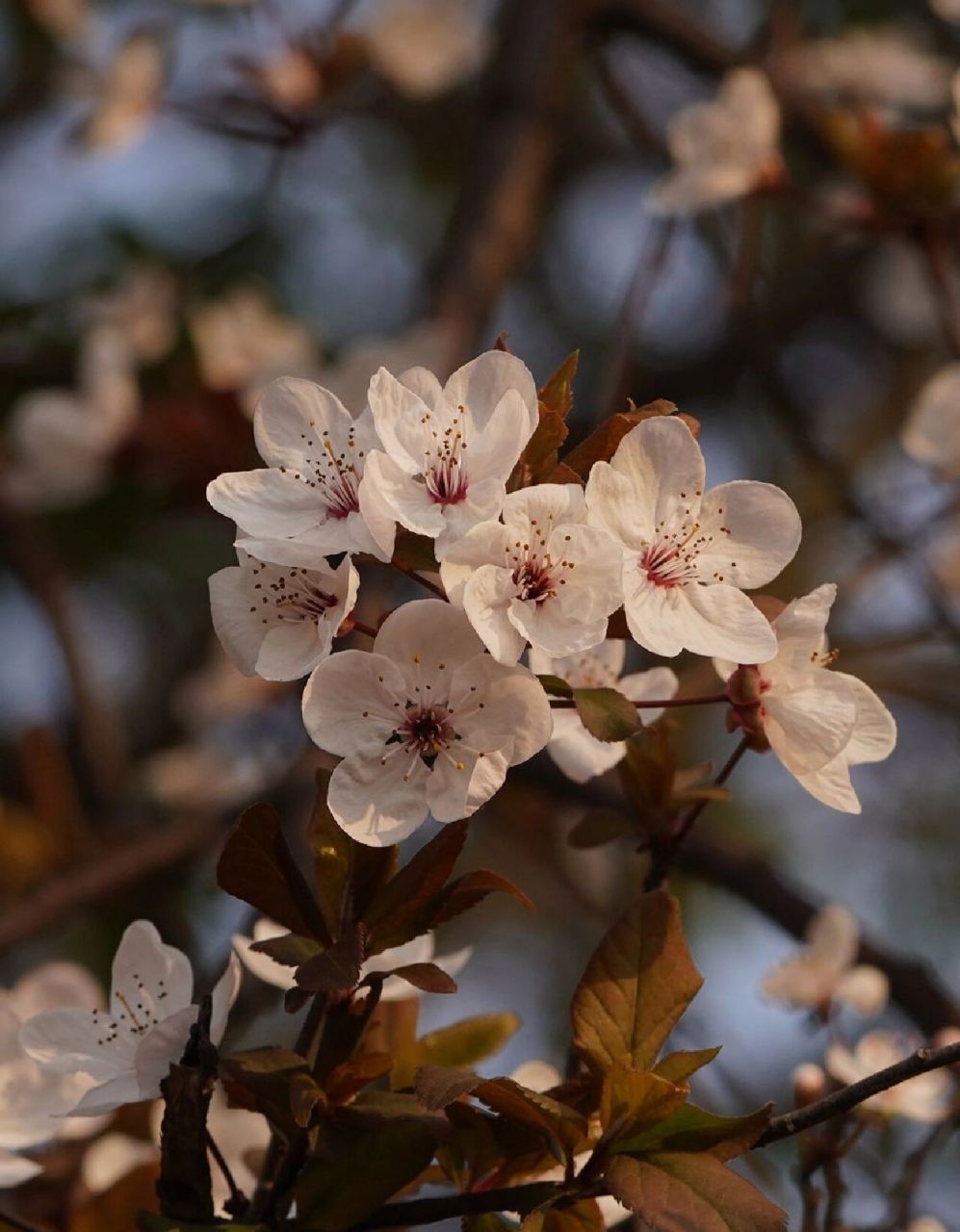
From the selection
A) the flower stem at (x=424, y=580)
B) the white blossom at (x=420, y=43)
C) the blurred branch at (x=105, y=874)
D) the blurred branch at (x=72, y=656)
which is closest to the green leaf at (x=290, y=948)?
the flower stem at (x=424, y=580)

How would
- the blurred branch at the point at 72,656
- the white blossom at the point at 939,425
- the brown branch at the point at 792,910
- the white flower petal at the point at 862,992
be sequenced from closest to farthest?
the white flower petal at the point at 862,992 → the brown branch at the point at 792,910 → the white blossom at the point at 939,425 → the blurred branch at the point at 72,656

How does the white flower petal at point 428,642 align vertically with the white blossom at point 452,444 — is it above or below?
below

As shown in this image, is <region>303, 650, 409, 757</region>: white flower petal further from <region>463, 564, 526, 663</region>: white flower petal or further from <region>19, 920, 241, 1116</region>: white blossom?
<region>19, 920, 241, 1116</region>: white blossom

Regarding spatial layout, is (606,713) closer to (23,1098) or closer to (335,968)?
(335,968)

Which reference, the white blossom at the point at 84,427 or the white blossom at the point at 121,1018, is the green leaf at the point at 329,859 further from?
the white blossom at the point at 84,427

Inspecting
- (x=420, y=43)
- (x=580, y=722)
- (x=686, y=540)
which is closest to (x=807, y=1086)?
(x=580, y=722)

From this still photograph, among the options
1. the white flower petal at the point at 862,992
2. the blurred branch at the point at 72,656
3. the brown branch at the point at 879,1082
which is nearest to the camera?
the brown branch at the point at 879,1082
